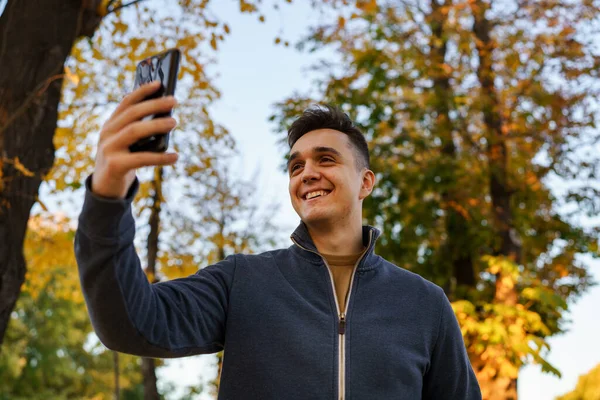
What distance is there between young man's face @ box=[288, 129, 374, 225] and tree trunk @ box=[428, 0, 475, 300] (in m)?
8.21

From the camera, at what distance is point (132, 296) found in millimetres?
→ 1948

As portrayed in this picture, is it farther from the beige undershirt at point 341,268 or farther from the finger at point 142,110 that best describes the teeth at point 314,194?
the finger at point 142,110

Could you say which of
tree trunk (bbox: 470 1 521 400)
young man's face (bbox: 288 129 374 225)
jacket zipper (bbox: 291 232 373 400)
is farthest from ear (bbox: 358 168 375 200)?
tree trunk (bbox: 470 1 521 400)

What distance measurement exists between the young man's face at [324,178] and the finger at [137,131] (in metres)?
1.31

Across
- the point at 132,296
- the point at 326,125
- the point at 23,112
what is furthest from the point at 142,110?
the point at 23,112

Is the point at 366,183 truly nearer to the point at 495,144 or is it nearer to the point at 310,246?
the point at 310,246

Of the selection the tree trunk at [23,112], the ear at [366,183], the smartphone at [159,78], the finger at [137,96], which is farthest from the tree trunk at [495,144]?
the finger at [137,96]

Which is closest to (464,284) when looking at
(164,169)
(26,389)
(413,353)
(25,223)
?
(164,169)

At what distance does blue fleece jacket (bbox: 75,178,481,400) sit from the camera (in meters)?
2.24

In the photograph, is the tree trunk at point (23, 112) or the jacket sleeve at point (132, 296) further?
the tree trunk at point (23, 112)

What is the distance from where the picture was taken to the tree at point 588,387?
7094 mm

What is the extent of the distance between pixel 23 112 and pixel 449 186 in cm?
729

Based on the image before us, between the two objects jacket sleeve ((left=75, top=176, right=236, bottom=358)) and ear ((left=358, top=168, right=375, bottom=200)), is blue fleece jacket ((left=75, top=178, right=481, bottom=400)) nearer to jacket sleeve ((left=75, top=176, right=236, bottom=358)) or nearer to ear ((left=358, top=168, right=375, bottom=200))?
jacket sleeve ((left=75, top=176, right=236, bottom=358))

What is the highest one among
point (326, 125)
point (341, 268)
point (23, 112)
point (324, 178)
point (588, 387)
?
point (23, 112)
